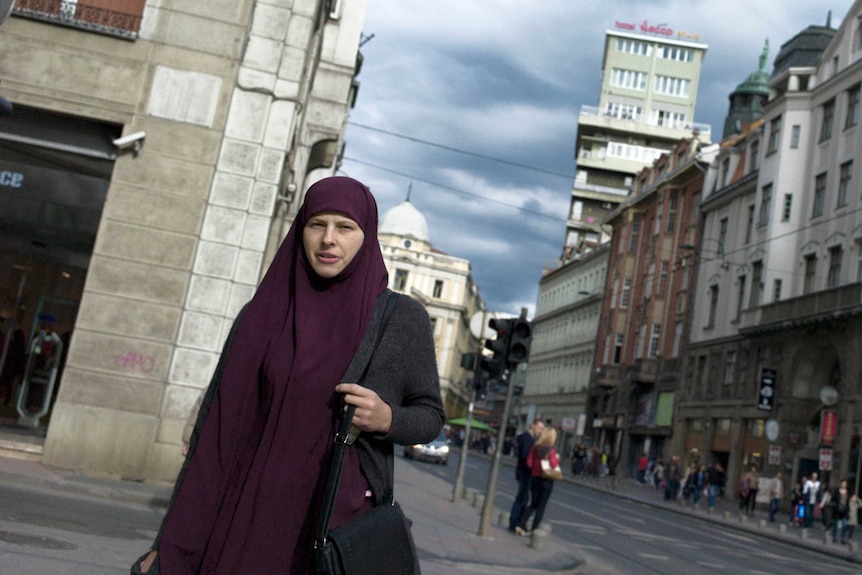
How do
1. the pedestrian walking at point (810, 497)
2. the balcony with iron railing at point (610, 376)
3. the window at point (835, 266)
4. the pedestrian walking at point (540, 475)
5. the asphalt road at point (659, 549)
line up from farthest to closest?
the balcony with iron railing at point (610, 376) < the window at point (835, 266) < the pedestrian walking at point (810, 497) < the pedestrian walking at point (540, 475) < the asphalt road at point (659, 549)

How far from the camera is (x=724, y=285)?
4941 cm

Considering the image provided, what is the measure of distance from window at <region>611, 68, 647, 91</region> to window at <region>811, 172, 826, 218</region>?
6293 cm

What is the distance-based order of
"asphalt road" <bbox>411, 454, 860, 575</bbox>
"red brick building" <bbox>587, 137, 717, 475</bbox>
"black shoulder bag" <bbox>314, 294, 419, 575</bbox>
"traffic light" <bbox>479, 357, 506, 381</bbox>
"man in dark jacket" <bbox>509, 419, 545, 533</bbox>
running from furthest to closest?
1. "red brick building" <bbox>587, 137, 717, 475</bbox>
2. "man in dark jacket" <bbox>509, 419, 545, 533</bbox>
3. "traffic light" <bbox>479, 357, 506, 381</bbox>
4. "asphalt road" <bbox>411, 454, 860, 575</bbox>
5. "black shoulder bag" <bbox>314, 294, 419, 575</bbox>

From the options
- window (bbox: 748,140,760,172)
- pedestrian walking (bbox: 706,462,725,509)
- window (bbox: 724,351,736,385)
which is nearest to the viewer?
pedestrian walking (bbox: 706,462,725,509)

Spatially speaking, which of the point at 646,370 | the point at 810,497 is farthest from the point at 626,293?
the point at 810,497

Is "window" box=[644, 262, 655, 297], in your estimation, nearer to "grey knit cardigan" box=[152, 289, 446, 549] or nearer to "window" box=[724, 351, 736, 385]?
"window" box=[724, 351, 736, 385]

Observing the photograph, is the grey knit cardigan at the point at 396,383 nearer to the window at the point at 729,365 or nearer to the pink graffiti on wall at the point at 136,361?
the pink graffiti on wall at the point at 136,361

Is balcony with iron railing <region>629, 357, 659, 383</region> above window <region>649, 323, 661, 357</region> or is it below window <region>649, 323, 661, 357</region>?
below

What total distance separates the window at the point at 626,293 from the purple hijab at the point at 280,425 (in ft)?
215

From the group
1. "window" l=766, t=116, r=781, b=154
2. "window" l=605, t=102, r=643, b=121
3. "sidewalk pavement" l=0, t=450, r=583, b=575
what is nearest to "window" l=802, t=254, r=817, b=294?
"window" l=766, t=116, r=781, b=154

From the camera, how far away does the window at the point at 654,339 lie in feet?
194

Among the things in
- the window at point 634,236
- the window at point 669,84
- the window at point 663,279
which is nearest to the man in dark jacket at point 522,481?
the window at point 663,279

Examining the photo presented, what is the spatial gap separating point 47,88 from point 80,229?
8.00ft

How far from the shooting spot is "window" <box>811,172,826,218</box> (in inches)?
1598
